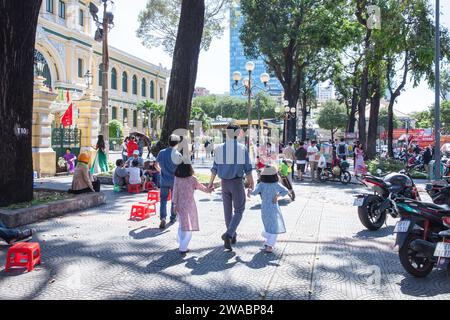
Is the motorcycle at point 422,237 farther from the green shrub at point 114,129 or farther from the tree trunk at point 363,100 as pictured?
the green shrub at point 114,129

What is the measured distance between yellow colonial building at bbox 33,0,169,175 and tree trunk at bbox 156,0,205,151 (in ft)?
16.7

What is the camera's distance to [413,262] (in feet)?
17.2

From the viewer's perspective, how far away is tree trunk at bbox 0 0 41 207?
8.23 m

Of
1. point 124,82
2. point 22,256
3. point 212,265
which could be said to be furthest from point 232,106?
point 22,256

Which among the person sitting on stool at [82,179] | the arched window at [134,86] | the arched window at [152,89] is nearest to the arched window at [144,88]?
the arched window at [134,86]

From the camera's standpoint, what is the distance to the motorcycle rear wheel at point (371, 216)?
7.85m

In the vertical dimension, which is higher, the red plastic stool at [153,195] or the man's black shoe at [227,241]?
the red plastic stool at [153,195]

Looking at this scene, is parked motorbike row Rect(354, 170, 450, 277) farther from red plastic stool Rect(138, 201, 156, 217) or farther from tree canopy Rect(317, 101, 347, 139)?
tree canopy Rect(317, 101, 347, 139)

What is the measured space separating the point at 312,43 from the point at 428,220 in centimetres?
2454

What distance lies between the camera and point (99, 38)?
17.7 meters

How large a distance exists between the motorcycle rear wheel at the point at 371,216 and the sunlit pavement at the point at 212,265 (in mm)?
186

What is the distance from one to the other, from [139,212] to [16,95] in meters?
3.25

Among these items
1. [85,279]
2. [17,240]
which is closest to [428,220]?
[85,279]
